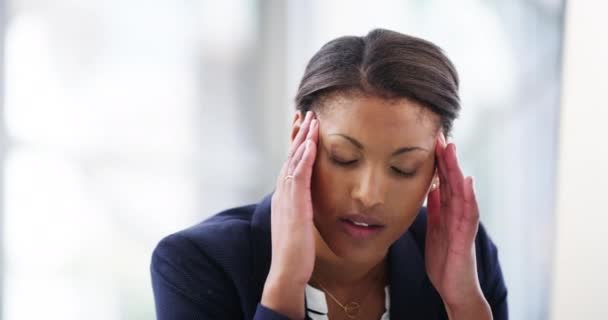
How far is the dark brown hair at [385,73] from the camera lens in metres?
1.09

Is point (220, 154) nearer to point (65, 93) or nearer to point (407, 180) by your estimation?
point (65, 93)

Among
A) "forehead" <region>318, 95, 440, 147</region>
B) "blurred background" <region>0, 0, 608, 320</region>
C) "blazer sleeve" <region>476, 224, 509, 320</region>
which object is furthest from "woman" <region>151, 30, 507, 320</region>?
"blurred background" <region>0, 0, 608, 320</region>

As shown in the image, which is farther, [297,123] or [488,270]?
[488,270]

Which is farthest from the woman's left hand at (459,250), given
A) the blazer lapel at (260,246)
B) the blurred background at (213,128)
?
the blurred background at (213,128)

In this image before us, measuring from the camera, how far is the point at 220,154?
2023 millimetres

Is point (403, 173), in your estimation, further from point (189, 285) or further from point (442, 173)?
point (189, 285)

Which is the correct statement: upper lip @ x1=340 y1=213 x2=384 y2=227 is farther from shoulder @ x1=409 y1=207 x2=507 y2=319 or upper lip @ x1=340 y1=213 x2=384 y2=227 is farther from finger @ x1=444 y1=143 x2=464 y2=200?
shoulder @ x1=409 y1=207 x2=507 y2=319

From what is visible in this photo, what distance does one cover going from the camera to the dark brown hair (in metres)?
1.09

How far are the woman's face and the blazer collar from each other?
132 millimetres

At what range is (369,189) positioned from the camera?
3.54 ft

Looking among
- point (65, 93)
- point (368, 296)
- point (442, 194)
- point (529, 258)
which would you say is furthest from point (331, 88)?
point (529, 258)

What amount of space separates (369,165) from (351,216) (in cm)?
10

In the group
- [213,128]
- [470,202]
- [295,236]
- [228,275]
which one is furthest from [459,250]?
[213,128]

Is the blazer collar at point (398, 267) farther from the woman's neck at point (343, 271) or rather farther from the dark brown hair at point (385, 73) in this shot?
the dark brown hair at point (385, 73)
